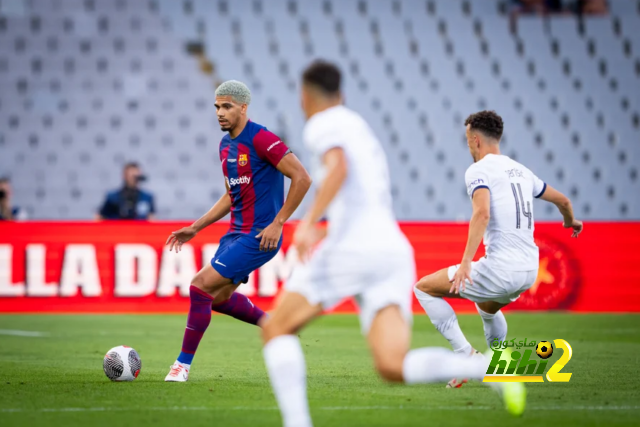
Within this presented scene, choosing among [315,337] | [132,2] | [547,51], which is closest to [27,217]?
[132,2]

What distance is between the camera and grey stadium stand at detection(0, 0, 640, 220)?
20.8 meters

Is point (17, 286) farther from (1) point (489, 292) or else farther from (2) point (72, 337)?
(1) point (489, 292)

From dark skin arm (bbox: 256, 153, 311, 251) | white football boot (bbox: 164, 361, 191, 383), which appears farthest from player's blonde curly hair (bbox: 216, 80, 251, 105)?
white football boot (bbox: 164, 361, 191, 383)

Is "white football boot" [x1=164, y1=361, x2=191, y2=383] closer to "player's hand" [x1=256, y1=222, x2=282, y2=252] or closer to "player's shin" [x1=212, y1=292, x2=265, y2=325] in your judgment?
"player's shin" [x1=212, y1=292, x2=265, y2=325]

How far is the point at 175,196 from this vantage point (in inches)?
803

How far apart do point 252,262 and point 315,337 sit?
422 centimetres

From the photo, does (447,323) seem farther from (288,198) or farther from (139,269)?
(139,269)

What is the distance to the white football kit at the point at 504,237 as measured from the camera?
20.8ft

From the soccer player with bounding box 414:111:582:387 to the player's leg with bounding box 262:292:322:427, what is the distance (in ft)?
6.95

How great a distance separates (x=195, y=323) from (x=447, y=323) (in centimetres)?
192

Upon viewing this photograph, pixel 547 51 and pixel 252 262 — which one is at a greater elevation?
pixel 547 51

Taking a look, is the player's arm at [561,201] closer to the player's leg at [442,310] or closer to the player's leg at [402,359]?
the player's leg at [442,310]

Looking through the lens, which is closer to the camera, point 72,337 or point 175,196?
point 72,337

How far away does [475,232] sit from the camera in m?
6.11
